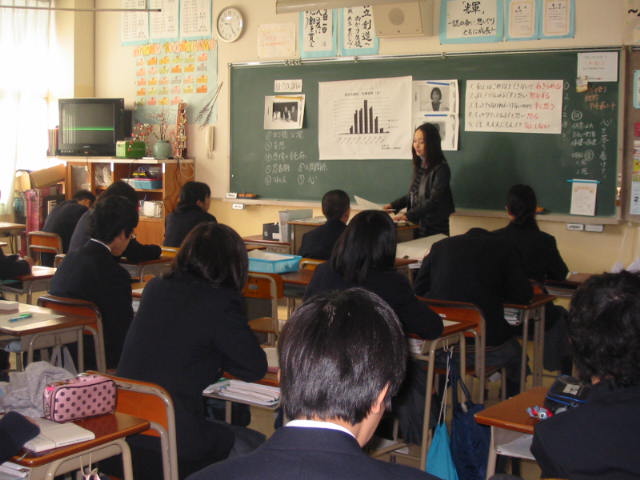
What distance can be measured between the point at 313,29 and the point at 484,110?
1907 millimetres

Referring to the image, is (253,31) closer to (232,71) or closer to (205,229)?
(232,71)

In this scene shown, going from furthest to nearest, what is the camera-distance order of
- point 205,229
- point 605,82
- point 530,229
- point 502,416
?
point 605,82
point 530,229
point 205,229
point 502,416

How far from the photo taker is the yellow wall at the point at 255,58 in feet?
19.2

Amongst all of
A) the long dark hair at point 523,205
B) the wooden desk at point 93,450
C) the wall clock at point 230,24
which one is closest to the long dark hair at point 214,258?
the wooden desk at point 93,450

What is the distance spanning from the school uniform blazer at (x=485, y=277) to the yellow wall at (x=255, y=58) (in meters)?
2.25

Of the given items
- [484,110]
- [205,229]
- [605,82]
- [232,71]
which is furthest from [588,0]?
[205,229]

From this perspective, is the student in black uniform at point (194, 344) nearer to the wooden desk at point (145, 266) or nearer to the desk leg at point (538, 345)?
the desk leg at point (538, 345)

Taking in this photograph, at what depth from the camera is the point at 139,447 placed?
2.39 meters

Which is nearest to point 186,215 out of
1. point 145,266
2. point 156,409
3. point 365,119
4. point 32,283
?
point 145,266

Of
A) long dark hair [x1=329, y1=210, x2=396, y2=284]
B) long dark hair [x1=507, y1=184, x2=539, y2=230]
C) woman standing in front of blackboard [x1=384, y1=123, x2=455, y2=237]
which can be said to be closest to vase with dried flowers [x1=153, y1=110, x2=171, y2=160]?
woman standing in front of blackboard [x1=384, y1=123, x2=455, y2=237]

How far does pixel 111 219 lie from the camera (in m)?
3.75

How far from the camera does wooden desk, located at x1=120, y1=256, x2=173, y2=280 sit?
17.6 ft

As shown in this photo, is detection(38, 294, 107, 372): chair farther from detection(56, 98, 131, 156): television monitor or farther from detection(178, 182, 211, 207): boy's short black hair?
detection(56, 98, 131, 156): television monitor

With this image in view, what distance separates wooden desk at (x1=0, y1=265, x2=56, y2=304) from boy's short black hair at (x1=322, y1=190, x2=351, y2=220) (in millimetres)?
1823
